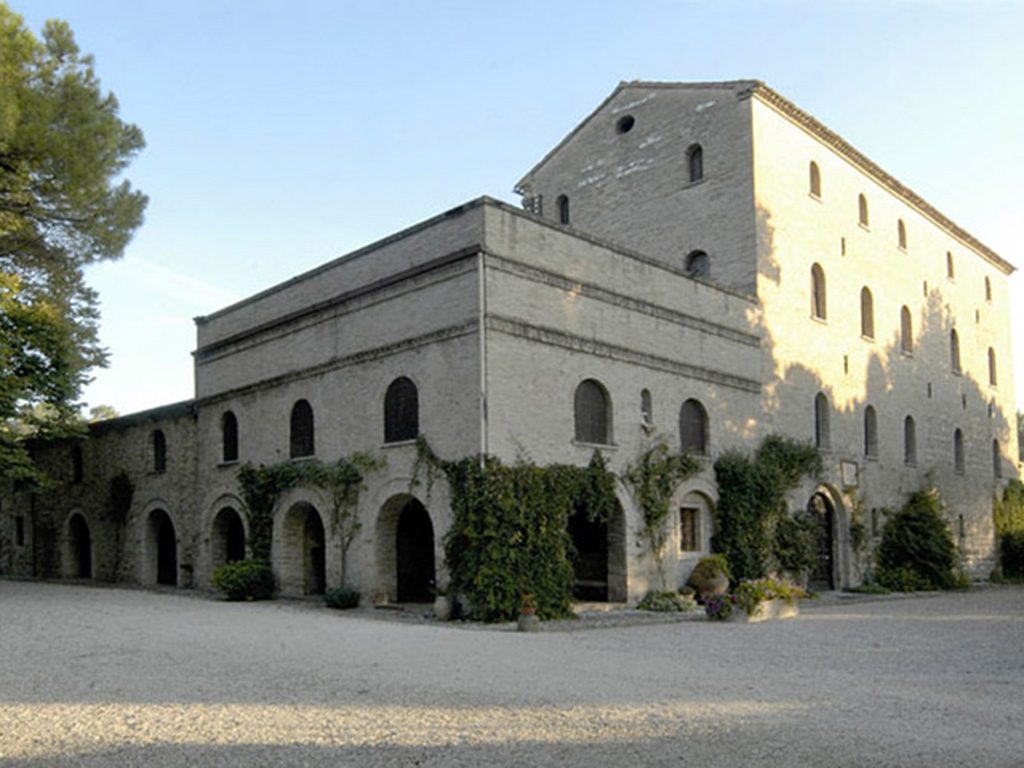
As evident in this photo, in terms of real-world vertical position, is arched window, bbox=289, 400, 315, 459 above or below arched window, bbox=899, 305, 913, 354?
below

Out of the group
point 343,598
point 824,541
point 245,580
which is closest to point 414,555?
point 343,598

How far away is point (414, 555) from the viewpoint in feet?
63.4

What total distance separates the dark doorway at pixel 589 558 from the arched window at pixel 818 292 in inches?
383

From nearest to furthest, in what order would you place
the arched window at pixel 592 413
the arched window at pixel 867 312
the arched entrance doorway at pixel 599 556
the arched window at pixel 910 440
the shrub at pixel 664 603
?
1. the shrub at pixel 664 603
2. the arched window at pixel 592 413
3. the arched entrance doorway at pixel 599 556
4. the arched window at pixel 867 312
5. the arched window at pixel 910 440

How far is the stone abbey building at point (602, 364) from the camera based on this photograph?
1700cm

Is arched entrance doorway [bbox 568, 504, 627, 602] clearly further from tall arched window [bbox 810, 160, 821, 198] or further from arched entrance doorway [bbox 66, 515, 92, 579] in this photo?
arched entrance doorway [bbox 66, 515, 92, 579]

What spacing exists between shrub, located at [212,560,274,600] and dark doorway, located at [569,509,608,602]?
21.4ft

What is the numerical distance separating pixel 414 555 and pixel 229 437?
6289 mm

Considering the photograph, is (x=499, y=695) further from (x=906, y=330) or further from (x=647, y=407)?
(x=906, y=330)

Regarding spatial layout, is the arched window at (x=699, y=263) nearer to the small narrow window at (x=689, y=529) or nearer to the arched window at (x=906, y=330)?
the small narrow window at (x=689, y=529)

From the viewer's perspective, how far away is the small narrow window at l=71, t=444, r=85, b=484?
2762cm

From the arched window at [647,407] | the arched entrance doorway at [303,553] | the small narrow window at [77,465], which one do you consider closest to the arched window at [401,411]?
the arched entrance doorway at [303,553]

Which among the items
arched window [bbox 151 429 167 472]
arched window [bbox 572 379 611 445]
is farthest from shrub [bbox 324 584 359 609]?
arched window [bbox 151 429 167 472]

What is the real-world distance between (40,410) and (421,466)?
541 inches
